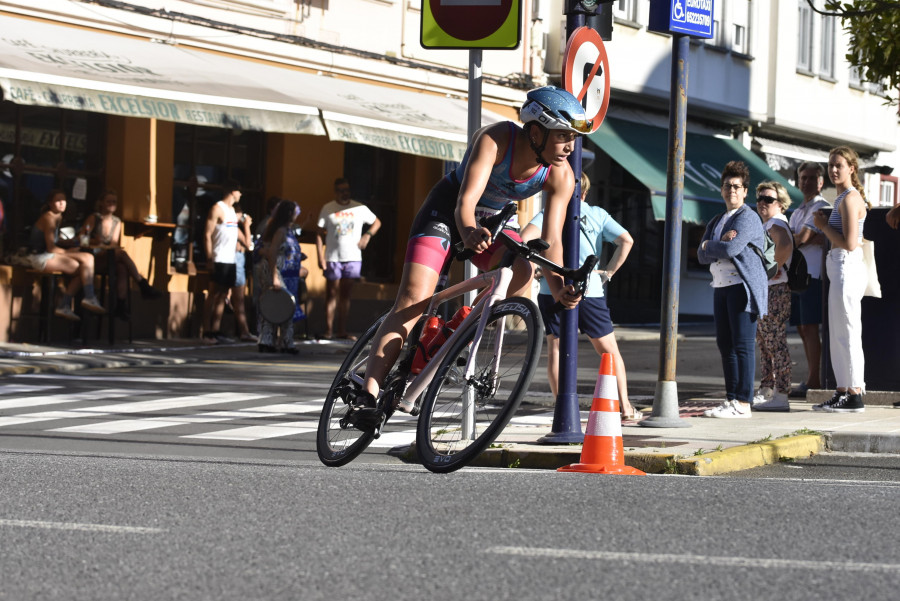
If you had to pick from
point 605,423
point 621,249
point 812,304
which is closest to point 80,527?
point 605,423

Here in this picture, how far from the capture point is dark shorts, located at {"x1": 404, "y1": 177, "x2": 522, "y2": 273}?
716 cm

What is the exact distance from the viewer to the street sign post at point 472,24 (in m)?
8.93

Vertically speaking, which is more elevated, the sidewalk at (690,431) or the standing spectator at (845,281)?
the standing spectator at (845,281)

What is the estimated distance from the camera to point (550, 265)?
6.86 meters

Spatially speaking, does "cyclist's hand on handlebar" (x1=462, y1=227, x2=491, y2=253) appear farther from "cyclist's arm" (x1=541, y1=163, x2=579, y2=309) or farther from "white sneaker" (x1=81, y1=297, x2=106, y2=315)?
"white sneaker" (x1=81, y1=297, x2=106, y2=315)

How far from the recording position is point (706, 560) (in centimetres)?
492

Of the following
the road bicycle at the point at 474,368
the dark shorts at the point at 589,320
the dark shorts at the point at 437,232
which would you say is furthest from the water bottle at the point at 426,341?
the dark shorts at the point at 589,320

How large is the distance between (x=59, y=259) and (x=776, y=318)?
848 centimetres

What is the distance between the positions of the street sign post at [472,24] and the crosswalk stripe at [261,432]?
9.40ft

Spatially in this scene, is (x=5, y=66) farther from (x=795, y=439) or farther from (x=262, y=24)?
(x=795, y=439)

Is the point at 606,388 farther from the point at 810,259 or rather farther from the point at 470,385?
the point at 810,259

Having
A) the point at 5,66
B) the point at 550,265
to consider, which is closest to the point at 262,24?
the point at 5,66

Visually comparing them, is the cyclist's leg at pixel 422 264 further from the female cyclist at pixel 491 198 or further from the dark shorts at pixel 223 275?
the dark shorts at pixel 223 275

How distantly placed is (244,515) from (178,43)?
14664 mm
